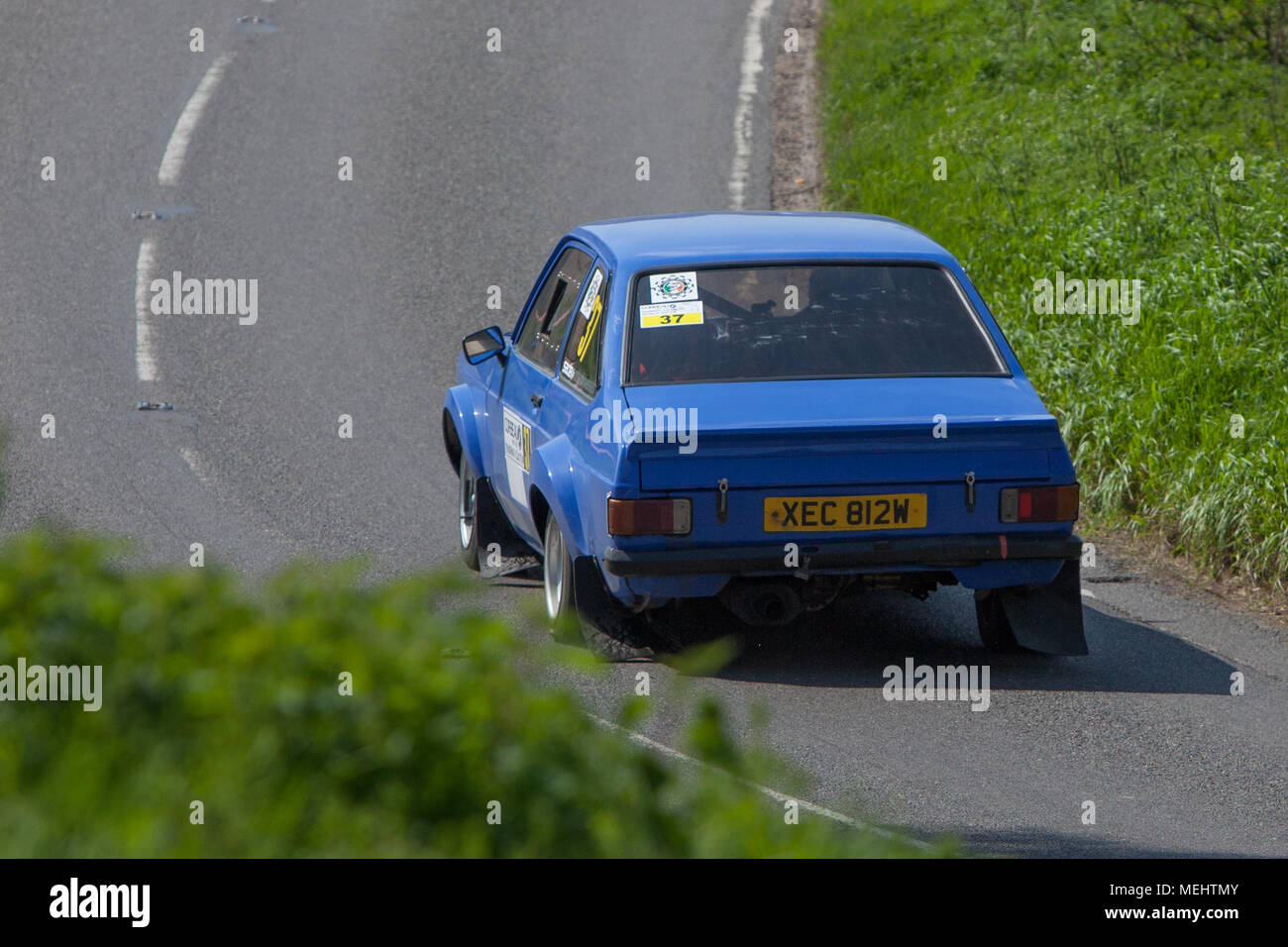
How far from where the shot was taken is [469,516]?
902 centimetres

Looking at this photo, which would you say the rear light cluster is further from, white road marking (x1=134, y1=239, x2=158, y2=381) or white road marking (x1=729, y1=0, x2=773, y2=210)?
white road marking (x1=729, y1=0, x2=773, y2=210)

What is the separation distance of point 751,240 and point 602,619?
1877mm

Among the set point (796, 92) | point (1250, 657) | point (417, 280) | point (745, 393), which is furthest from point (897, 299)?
point (796, 92)

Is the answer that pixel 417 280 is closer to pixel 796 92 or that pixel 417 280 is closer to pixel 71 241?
pixel 71 241

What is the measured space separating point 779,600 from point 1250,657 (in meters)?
2.30

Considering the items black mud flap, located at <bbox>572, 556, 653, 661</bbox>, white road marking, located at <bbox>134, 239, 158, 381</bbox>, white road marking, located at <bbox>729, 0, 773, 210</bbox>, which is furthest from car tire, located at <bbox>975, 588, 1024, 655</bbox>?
white road marking, located at <bbox>729, 0, 773, 210</bbox>

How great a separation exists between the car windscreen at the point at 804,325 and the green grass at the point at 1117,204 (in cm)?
230

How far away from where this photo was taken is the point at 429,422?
11719mm

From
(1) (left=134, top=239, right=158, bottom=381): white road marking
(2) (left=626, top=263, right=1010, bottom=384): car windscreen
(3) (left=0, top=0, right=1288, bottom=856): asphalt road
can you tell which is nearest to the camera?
(3) (left=0, top=0, right=1288, bottom=856): asphalt road

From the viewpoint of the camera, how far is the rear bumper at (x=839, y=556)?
21.3 feet

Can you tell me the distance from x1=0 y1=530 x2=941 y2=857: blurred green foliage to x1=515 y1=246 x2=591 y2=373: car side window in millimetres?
5180

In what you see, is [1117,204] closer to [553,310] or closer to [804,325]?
[553,310]

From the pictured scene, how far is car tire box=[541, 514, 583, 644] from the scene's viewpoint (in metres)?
6.88

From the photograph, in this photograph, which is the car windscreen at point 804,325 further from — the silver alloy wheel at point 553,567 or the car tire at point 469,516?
the car tire at point 469,516
